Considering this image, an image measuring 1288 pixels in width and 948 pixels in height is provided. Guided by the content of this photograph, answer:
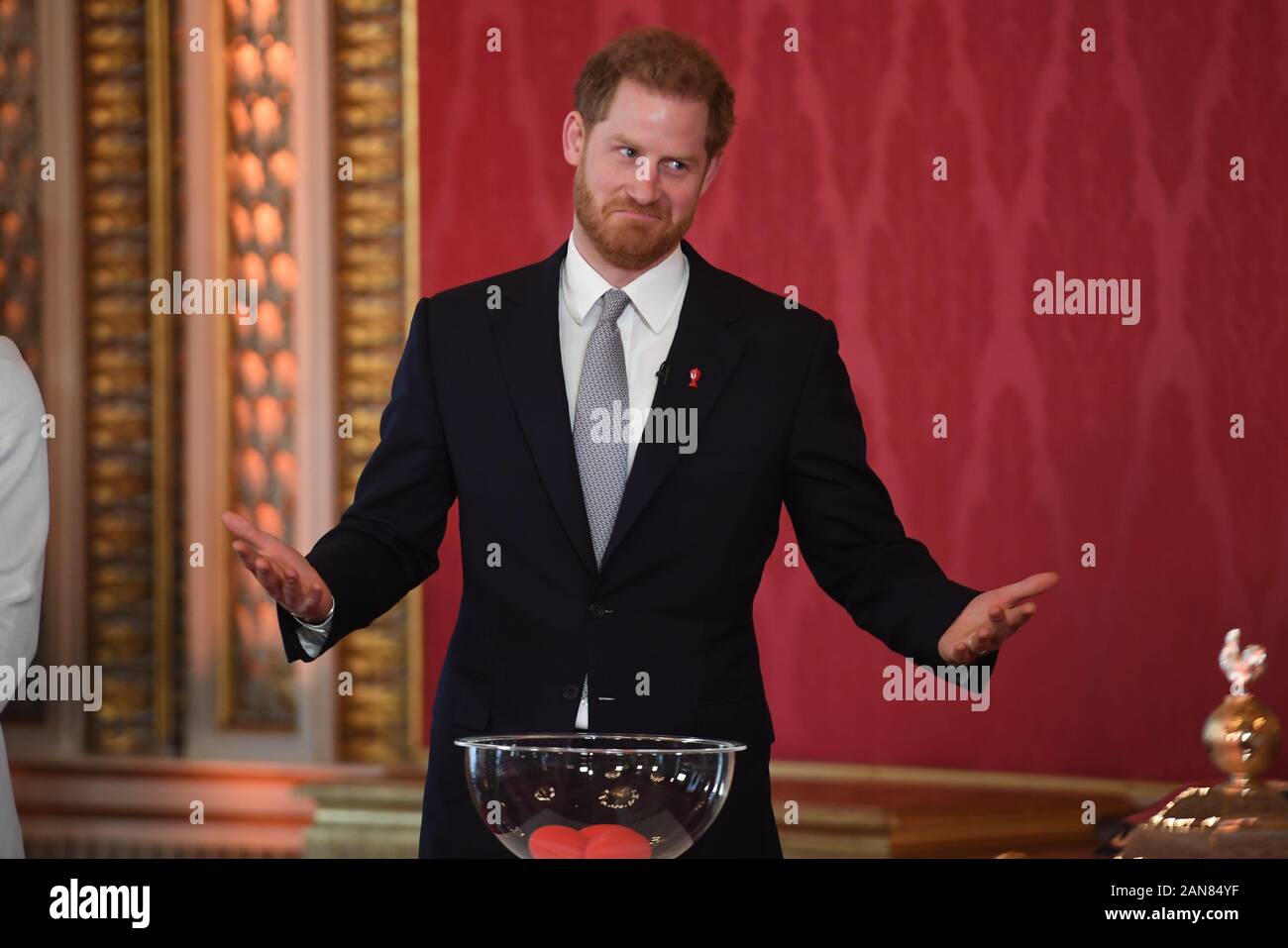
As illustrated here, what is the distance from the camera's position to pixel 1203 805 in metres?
1.62

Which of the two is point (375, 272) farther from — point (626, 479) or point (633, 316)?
point (626, 479)

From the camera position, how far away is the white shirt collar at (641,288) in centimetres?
→ 199

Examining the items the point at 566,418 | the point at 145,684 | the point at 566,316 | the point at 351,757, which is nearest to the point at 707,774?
the point at 566,418

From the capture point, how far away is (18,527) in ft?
6.58

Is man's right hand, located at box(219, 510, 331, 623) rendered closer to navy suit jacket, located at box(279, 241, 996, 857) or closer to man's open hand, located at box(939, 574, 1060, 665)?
navy suit jacket, located at box(279, 241, 996, 857)

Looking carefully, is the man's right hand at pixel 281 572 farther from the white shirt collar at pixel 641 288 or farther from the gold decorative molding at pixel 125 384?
the gold decorative molding at pixel 125 384

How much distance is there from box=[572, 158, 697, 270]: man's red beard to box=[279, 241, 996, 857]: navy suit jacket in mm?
92

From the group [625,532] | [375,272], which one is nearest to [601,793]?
[625,532]

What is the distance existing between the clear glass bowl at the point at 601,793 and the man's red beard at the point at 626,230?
0.80m

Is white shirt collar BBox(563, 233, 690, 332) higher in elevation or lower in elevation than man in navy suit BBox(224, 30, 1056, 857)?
higher

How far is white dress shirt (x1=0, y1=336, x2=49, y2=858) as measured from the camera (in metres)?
1.96

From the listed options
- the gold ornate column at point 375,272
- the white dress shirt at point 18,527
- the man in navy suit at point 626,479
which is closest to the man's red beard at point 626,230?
the man in navy suit at point 626,479

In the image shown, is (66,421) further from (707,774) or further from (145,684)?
(707,774)

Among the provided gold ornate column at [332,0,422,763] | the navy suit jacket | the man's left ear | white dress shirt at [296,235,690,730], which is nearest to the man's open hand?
the navy suit jacket
